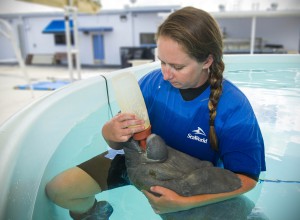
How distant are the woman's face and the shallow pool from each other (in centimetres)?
58

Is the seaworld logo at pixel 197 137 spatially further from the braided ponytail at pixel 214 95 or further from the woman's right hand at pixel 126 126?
the woman's right hand at pixel 126 126

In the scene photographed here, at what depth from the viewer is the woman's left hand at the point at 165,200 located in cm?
94

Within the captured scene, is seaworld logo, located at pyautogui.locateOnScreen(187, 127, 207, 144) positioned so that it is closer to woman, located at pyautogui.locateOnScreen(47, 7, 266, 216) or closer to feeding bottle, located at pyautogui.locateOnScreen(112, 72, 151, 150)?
woman, located at pyautogui.locateOnScreen(47, 7, 266, 216)

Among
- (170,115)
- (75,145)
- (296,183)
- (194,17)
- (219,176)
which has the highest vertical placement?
(194,17)

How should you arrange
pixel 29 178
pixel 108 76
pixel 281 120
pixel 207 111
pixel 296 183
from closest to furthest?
1. pixel 29 178
2. pixel 207 111
3. pixel 296 183
4. pixel 108 76
5. pixel 281 120

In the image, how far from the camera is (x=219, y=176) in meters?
0.99

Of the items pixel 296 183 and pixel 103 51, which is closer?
pixel 296 183

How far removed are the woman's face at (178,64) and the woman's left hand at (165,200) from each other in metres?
0.44

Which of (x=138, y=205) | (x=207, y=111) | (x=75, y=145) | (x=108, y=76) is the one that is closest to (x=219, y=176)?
(x=207, y=111)

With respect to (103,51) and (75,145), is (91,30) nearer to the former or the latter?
(103,51)

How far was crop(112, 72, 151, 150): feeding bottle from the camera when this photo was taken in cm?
109

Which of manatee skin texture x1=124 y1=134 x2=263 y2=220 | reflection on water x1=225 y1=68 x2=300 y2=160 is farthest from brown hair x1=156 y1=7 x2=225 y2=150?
reflection on water x1=225 y1=68 x2=300 y2=160

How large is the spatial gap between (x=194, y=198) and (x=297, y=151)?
147 cm

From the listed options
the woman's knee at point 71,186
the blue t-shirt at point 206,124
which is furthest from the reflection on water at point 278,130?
the woman's knee at point 71,186
